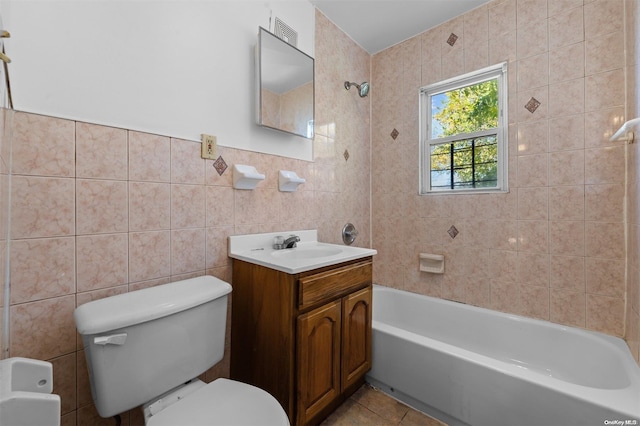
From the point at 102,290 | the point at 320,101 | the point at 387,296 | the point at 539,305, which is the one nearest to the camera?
the point at 102,290

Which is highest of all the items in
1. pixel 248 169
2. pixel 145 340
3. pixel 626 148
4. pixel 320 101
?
pixel 320 101

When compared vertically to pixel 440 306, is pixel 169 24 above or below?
above

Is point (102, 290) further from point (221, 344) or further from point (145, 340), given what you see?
A: point (221, 344)

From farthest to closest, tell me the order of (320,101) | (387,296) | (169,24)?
(387,296) → (320,101) → (169,24)

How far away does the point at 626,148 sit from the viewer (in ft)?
4.70

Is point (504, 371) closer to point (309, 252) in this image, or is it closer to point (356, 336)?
point (356, 336)

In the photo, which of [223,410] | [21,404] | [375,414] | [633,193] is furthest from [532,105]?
[21,404]

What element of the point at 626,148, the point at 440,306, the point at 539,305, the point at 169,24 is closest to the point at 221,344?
the point at 169,24

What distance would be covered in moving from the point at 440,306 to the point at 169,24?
2428 mm

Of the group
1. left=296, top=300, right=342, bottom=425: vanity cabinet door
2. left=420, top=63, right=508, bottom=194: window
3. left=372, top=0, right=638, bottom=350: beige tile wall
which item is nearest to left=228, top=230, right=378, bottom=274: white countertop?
left=296, top=300, right=342, bottom=425: vanity cabinet door

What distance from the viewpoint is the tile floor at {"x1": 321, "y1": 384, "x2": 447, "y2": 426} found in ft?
4.55

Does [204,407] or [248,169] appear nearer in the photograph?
[204,407]

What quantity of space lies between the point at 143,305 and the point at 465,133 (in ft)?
7.44

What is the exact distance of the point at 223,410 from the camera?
2.92 feet
